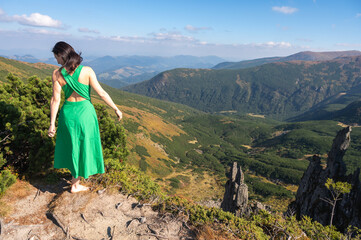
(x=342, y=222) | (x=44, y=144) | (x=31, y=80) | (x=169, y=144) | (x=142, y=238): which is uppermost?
(x=31, y=80)

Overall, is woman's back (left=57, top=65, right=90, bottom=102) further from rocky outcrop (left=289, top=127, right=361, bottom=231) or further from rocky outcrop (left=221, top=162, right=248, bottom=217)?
rocky outcrop (left=289, top=127, right=361, bottom=231)

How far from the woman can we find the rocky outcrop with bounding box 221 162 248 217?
22.6m

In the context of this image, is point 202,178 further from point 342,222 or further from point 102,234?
point 102,234

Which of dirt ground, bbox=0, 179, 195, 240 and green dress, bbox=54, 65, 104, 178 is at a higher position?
green dress, bbox=54, 65, 104, 178

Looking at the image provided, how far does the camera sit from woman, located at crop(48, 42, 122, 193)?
5383mm

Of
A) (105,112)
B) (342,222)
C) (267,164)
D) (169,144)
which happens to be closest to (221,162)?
(267,164)

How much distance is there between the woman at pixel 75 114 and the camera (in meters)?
5.38

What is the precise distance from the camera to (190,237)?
Answer: 18.8ft

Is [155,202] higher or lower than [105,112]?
lower

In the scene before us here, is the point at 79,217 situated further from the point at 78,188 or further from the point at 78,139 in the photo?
the point at 78,139

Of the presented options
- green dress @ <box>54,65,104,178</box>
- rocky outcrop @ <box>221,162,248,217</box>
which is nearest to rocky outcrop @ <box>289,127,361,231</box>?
rocky outcrop @ <box>221,162,248,217</box>

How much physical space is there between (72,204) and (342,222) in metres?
34.1

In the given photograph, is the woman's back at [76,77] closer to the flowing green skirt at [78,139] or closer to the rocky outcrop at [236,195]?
the flowing green skirt at [78,139]

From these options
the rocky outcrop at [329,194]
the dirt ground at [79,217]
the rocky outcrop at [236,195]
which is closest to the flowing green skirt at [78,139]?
the dirt ground at [79,217]
